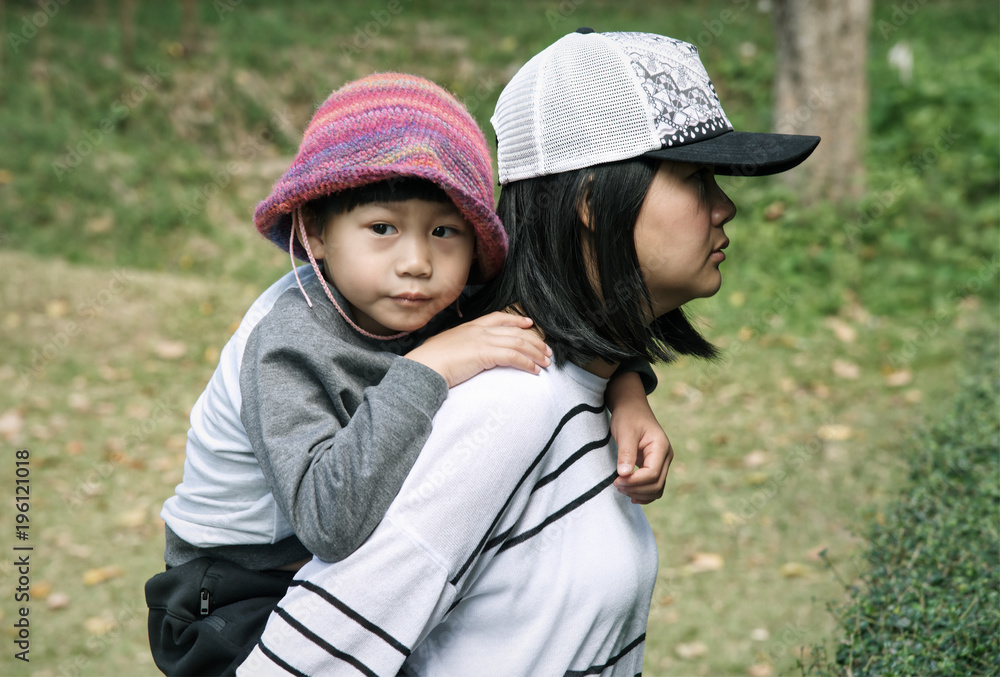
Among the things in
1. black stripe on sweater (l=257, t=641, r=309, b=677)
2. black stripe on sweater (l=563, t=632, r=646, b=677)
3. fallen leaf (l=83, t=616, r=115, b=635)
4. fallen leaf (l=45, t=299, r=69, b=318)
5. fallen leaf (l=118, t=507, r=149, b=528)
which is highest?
black stripe on sweater (l=257, t=641, r=309, b=677)

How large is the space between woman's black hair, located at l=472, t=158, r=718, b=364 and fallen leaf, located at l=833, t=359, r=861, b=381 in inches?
169

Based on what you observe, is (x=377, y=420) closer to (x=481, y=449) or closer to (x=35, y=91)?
(x=481, y=449)

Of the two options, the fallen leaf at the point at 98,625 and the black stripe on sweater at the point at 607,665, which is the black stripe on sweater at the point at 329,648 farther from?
the fallen leaf at the point at 98,625

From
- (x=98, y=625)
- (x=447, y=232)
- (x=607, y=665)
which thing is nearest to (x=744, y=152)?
(x=447, y=232)

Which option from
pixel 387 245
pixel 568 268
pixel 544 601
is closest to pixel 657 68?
pixel 568 268

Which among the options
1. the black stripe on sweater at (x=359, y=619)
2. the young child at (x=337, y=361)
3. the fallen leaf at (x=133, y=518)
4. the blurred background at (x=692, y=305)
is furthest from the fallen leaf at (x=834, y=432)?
the black stripe on sweater at (x=359, y=619)

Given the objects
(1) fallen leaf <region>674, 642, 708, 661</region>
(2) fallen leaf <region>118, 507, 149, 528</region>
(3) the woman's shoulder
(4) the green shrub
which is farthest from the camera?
(2) fallen leaf <region>118, 507, 149, 528</region>

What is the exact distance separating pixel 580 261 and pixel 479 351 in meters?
0.28

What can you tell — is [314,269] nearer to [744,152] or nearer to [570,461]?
[570,461]

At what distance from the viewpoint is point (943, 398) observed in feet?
17.3

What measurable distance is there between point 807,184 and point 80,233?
586cm

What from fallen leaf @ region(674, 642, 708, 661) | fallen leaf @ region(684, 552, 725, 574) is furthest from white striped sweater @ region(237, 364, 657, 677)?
fallen leaf @ region(684, 552, 725, 574)

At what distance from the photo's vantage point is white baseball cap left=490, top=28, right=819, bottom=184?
1600 mm

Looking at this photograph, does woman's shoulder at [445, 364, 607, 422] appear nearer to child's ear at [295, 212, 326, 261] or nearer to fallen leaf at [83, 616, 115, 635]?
child's ear at [295, 212, 326, 261]
